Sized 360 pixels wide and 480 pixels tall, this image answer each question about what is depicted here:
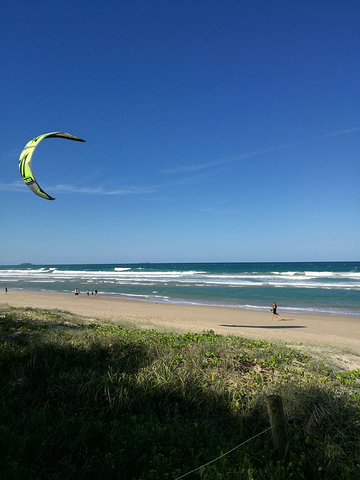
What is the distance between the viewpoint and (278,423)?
3.54 m

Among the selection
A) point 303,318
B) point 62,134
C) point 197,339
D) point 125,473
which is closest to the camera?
point 125,473

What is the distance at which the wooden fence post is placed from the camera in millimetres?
3527

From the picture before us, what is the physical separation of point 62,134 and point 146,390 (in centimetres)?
434

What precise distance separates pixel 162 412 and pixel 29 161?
424 centimetres

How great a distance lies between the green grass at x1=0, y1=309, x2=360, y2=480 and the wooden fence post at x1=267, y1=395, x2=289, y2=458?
129 millimetres

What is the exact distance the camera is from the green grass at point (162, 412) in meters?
3.30

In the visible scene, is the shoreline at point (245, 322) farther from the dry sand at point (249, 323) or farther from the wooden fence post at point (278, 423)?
the wooden fence post at point (278, 423)

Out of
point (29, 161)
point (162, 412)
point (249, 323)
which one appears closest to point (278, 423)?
point (162, 412)

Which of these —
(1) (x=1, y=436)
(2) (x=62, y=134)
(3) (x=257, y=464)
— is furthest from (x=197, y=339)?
(2) (x=62, y=134)

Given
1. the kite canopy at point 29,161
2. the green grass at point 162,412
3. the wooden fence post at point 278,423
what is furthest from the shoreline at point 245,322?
the kite canopy at point 29,161

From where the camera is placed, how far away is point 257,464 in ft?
11.3

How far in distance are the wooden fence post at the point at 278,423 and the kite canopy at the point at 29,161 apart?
3.75m

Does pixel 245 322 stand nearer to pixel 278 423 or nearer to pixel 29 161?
pixel 278 423

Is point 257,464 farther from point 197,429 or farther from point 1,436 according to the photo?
point 1,436
